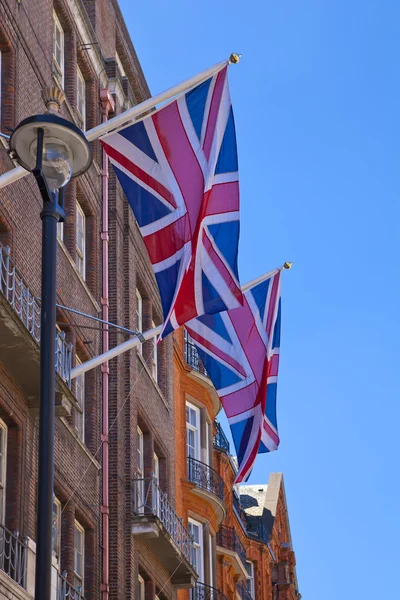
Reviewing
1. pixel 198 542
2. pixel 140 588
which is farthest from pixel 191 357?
pixel 140 588

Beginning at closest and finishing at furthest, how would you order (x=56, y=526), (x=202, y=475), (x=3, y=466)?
(x=3, y=466)
(x=56, y=526)
(x=202, y=475)

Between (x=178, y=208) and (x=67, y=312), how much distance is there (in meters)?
9.15

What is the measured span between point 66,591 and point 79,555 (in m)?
2.60

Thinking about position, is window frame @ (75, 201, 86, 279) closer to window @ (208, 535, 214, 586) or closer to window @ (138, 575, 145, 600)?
window @ (138, 575, 145, 600)

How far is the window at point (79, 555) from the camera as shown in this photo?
89.4 ft

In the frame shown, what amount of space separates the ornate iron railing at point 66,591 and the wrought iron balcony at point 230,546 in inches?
888

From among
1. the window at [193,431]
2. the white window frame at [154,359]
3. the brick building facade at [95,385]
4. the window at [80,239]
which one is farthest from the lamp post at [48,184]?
the window at [193,431]

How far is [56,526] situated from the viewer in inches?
1015

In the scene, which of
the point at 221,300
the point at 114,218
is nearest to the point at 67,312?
the point at 114,218

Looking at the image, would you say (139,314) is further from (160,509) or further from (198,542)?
(198,542)

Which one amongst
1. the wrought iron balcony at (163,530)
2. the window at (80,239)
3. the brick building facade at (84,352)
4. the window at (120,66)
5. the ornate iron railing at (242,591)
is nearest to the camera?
the brick building facade at (84,352)

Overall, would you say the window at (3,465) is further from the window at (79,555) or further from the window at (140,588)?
the window at (140,588)

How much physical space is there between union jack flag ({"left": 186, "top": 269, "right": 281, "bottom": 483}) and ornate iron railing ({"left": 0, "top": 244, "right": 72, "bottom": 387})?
2429 millimetres

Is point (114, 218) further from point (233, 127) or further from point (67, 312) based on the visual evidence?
point (233, 127)
